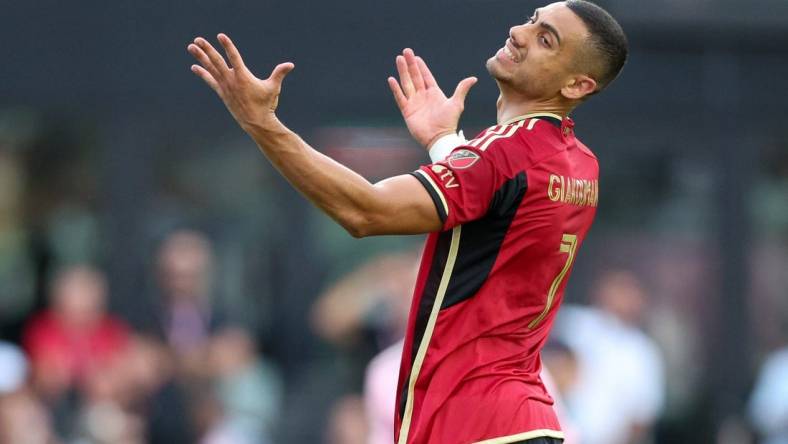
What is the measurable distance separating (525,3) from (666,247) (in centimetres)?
218

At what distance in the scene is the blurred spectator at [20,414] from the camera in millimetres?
9070

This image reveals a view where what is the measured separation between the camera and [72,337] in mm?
10242

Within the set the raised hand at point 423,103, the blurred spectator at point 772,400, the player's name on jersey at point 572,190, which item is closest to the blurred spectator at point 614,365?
the blurred spectator at point 772,400

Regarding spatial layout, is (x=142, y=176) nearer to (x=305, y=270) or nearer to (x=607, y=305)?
(x=305, y=270)

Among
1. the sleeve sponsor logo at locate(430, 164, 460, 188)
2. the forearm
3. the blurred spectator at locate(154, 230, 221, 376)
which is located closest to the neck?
the sleeve sponsor logo at locate(430, 164, 460, 188)

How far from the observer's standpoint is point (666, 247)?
11555mm

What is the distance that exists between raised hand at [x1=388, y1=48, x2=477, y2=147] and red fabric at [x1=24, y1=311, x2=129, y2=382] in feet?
17.6

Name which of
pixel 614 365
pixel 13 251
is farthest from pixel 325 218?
pixel 614 365

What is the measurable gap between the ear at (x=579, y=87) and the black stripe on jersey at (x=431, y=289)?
0.62 meters

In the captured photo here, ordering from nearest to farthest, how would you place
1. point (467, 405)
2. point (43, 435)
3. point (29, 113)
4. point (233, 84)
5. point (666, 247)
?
point (233, 84) < point (467, 405) < point (43, 435) < point (29, 113) < point (666, 247)

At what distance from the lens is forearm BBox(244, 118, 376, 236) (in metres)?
4.27

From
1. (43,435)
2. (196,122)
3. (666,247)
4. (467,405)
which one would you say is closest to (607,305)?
(666,247)

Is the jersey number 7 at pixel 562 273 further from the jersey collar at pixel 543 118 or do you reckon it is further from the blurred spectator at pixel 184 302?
the blurred spectator at pixel 184 302

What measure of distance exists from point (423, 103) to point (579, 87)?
22.6 inches
